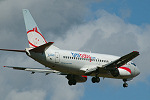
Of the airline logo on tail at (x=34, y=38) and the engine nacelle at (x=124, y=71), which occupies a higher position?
the airline logo on tail at (x=34, y=38)

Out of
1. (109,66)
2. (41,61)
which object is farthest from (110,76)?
(41,61)

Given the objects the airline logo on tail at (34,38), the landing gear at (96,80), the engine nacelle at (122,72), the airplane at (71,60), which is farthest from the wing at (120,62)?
the airline logo on tail at (34,38)

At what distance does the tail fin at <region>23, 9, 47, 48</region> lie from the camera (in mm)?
51516

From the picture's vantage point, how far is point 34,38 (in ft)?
170

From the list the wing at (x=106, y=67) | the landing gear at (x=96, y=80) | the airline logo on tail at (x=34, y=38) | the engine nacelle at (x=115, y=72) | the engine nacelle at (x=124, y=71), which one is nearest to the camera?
the airline logo on tail at (x=34, y=38)

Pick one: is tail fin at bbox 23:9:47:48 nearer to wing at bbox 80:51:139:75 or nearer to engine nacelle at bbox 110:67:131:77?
wing at bbox 80:51:139:75

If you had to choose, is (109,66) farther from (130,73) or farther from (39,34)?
(39,34)

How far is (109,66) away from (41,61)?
10122 mm

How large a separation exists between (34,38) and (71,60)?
6180mm

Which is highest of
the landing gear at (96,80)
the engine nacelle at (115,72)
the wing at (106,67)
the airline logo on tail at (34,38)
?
the airline logo on tail at (34,38)

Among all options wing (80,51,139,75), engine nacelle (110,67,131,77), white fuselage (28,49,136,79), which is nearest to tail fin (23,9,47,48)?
white fuselage (28,49,136,79)

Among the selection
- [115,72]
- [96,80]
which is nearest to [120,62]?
[115,72]

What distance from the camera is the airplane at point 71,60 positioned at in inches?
1967

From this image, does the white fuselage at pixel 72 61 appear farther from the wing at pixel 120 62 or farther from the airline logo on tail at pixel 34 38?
the airline logo on tail at pixel 34 38
